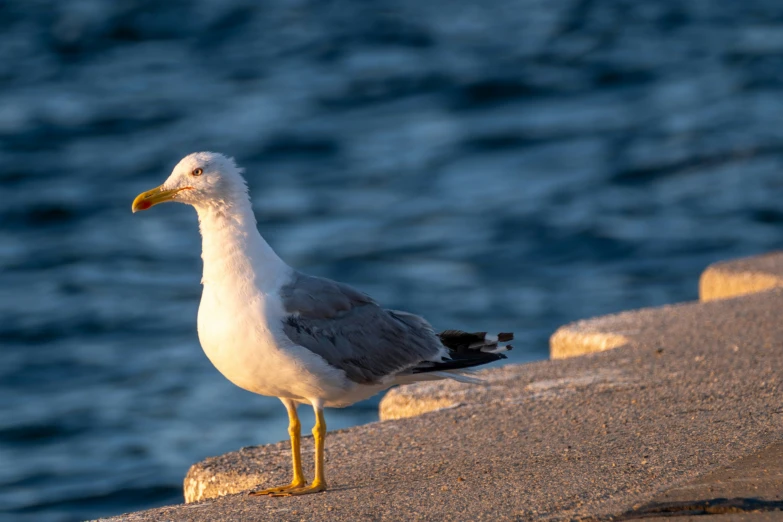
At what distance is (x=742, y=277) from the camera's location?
6.98m

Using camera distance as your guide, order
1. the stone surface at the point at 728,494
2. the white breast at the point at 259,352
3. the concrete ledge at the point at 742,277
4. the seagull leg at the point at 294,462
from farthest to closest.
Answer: the concrete ledge at the point at 742,277
the seagull leg at the point at 294,462
the white breast at the point at 259,352
the stone surface at the point at 728,494

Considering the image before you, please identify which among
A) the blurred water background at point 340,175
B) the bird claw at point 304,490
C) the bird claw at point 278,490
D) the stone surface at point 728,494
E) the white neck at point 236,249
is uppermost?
the blurred water background at point 340,175

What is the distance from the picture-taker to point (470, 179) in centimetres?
1345

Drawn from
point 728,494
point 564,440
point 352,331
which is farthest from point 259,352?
point 728,494

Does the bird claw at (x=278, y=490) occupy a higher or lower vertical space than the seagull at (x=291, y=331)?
lower

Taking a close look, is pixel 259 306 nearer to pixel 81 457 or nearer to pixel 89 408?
pixel 81 457

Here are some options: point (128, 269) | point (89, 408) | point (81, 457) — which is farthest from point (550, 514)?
point (128, 269)

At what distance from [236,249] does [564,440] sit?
141cm

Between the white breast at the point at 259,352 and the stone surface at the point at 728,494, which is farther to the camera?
the white breast at the point at 259,352

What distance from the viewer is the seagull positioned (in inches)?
166

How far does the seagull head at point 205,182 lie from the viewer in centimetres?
457

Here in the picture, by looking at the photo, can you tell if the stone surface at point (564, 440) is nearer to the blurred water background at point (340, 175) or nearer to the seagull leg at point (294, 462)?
the seagull leg at point (294, 462)

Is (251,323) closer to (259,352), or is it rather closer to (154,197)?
(259,352)

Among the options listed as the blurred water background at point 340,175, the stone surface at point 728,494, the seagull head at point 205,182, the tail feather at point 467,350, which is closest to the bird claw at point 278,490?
the tail feather at point 467,350
